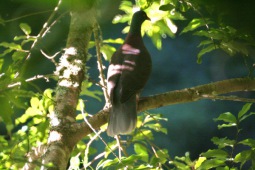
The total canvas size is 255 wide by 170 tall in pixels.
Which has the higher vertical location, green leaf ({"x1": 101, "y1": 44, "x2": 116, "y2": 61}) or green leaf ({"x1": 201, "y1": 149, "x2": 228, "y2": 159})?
green leaf ({"x1": 101, "y1": 44, "x2": 116, "y2": 61})

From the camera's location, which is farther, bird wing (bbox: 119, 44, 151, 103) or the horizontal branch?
bird wing (bbox: 119, 44, 151, 103)

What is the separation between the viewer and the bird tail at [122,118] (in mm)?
1593

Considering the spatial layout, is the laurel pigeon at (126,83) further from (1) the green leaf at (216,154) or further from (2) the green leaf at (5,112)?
(2) the green leaf at (5,112)

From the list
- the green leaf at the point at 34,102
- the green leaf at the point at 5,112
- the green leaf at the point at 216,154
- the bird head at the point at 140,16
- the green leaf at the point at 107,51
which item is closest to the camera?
the green leaf at the point at 5,112

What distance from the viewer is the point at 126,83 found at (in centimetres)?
176

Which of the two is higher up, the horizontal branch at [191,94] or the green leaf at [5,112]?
the green leaf at [5,112]

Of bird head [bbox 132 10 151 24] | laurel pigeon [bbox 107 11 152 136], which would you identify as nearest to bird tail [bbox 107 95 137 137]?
laurel pigeon [bbox 107 11 152 136]

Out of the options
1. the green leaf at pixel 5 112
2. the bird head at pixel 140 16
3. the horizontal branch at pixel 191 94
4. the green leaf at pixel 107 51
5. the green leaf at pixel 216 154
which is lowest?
the green leaf at pixel 216 154

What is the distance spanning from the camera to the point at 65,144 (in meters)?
1.28

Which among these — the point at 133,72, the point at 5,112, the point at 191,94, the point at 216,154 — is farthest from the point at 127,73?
the point at 5,112

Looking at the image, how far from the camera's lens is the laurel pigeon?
1.64 meters

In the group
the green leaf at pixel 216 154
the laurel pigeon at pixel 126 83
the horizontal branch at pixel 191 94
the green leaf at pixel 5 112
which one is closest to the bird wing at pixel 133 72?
the laurel pigeon at pixel 126 83

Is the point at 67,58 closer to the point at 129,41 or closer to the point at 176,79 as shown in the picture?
the point at 129,41

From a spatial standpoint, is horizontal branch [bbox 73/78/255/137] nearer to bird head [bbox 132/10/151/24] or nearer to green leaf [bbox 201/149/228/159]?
green leaf [bbox 201/149/228/159]
